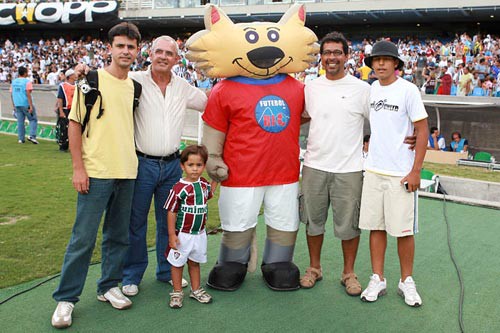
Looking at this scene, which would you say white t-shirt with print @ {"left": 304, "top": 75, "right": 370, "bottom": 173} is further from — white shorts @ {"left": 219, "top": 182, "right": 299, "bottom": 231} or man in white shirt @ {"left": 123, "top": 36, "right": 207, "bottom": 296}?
man in white shirt @ {"left": 123, "top": 36, "right": 207, "bottom": 296}

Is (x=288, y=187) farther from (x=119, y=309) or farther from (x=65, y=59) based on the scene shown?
(x=65, y=59)

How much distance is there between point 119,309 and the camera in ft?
12.0

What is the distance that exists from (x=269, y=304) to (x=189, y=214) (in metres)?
0.92

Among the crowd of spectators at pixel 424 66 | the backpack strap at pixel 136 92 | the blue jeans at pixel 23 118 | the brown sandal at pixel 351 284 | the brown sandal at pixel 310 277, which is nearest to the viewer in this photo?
the backpack strap at pixel 136 92

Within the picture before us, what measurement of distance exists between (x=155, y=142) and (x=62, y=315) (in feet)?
4.42

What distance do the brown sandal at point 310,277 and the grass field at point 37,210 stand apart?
1.73 meters

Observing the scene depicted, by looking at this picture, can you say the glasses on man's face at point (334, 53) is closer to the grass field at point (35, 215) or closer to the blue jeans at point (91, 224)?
the blue jeans at point (91, 224)

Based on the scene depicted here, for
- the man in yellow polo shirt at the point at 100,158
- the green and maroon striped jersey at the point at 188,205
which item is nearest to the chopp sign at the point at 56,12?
the man in yellow polo shirt at the point at 100,158

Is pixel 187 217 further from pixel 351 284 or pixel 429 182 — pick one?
pixel 429 182

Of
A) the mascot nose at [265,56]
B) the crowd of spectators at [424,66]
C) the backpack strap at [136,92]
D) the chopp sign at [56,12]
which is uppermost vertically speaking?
the chopp sign at [56,12]

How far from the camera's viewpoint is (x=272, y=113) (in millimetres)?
4078

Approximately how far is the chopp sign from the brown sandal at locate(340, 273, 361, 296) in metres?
31.7

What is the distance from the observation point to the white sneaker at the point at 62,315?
132 inches

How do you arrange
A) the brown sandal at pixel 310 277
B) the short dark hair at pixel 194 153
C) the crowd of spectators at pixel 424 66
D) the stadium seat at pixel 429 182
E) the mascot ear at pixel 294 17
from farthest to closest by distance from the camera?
the crowd of spectators at pixel 424 66, the stadium seat at pixel 429 182, the mascot ear at pixel 294 17, the brown sandal at pixel 310 277, the short dark hair at pixel 194 153
